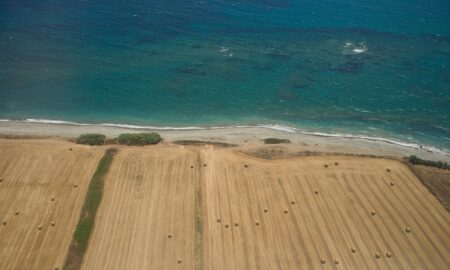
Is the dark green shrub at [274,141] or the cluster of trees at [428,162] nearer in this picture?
the cluster of trees at [428,162]

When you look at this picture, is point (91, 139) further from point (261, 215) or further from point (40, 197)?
point (261, 215)

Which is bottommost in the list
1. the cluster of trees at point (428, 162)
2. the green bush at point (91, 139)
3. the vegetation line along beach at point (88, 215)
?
the vegetation line along beach at point (88, 215)

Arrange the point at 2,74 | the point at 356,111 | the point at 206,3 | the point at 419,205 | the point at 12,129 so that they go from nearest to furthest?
1. the point at 419,205
2. the point at 12,129
3. the point at 356,111
4. the point at 2,74
5. the point at 206,3

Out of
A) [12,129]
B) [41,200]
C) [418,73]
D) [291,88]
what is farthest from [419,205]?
[12,129]

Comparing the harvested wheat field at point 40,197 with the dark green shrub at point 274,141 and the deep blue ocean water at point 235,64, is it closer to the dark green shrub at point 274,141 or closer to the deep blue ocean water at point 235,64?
the deep blue ocean water at point 235,64

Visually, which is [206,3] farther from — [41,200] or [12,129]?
[41,200]

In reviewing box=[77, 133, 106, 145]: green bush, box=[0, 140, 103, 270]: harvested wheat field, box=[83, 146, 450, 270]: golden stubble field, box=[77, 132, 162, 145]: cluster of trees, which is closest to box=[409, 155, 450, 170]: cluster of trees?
box=[83, 146, 450, 270]: golden stubble field

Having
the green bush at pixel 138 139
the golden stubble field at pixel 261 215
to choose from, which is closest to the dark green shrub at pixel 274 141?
the golden stubble field at pixel 261 215

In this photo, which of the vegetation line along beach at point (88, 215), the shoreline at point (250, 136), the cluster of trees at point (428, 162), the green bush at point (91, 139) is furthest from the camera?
the shoreline at point (250, 136)

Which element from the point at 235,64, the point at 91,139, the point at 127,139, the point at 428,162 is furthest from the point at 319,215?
the point at 235,64
